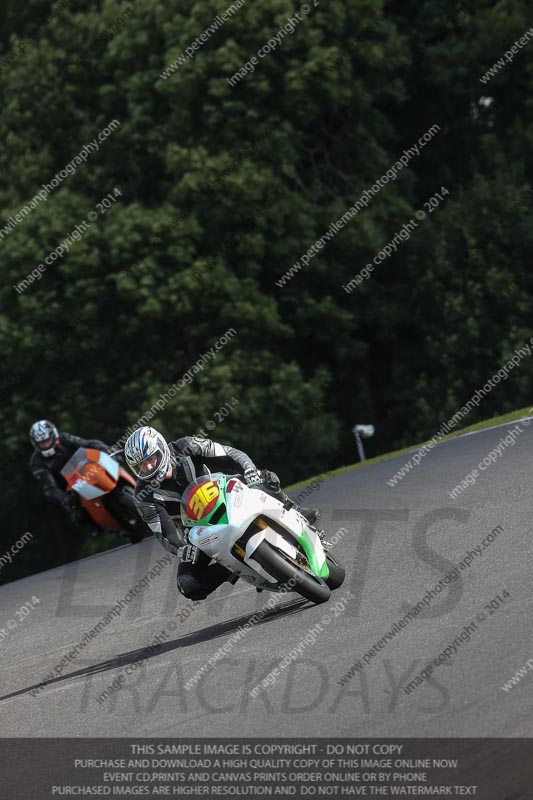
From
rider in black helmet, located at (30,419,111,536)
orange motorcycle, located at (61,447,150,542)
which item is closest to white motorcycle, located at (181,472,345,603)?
orange motorcycle, located at (61,447,150,542)

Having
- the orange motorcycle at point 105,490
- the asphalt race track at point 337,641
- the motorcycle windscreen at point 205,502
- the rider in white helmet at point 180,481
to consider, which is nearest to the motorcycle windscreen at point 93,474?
the orange motorcycle at point 105,490

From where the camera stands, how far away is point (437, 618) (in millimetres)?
7625

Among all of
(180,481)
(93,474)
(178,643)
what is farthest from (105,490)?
(178,643)

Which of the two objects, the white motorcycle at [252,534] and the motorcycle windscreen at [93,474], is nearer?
the white motorcycle at [252,534]

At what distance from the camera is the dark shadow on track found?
343 inches

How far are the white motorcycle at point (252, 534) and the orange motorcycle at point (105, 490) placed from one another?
6.09 metres

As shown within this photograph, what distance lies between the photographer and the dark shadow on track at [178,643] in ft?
28.6

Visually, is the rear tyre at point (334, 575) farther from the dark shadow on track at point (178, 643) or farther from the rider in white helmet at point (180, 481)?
the rider in white helmet at point (180, 481)

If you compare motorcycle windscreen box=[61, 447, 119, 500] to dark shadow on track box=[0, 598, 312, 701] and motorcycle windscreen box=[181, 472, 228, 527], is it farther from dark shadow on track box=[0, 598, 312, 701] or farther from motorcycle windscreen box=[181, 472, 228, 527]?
motorcycle windscreen box=[181, 472, 228, 527]

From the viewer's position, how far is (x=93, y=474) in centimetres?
1459

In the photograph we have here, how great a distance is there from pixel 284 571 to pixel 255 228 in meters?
18.9

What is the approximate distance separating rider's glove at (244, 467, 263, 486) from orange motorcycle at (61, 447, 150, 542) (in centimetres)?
597
